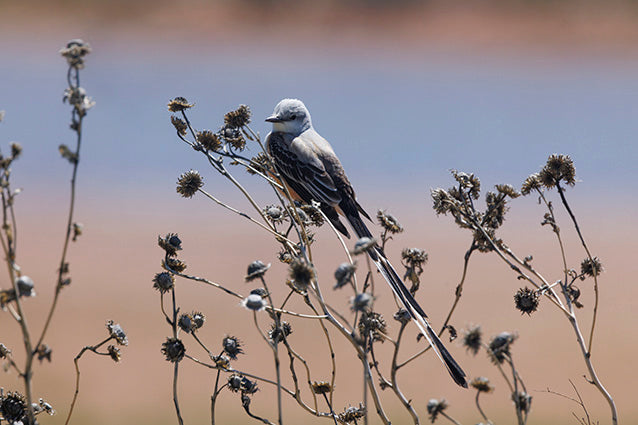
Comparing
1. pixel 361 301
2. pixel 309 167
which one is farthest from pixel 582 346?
pixel 309 167

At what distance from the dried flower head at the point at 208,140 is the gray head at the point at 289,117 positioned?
1.58 metres

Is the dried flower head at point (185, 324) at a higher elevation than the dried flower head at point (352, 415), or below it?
higher

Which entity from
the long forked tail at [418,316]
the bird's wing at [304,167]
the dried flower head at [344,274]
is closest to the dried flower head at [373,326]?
the long forked tail at [418,316]

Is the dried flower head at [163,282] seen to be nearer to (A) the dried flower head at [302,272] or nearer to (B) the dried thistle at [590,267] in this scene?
(A) the dried flower head at [302,272]

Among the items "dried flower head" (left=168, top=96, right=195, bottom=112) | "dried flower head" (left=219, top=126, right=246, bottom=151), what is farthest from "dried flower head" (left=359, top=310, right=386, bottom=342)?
"dried flower head" (left=168, top=96, right=195, bottom=112)

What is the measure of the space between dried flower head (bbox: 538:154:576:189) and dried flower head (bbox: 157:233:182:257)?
3.31ft

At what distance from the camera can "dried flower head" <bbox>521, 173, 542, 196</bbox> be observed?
163 centimetres

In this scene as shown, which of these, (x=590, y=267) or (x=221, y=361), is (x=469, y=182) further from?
(x=221, y=361)

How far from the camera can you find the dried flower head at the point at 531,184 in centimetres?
163

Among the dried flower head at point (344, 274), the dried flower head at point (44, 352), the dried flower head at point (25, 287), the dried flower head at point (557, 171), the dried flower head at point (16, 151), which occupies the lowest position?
the dried flower head at point (44, 352)

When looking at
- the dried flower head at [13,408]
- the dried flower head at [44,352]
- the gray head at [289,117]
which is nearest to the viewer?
the dried flower head at [44,352]

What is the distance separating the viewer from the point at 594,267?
5.03 ft

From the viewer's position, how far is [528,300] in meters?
1.50

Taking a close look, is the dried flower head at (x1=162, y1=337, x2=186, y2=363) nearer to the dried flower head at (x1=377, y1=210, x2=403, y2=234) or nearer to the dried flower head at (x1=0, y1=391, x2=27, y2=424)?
the dried flower head at (x1=0, y1=391, x2=27, y2=424)
